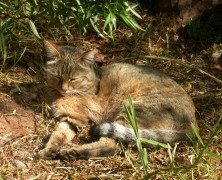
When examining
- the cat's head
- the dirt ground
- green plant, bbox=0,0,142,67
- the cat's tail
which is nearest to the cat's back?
the cat's head

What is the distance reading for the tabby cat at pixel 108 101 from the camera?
436 centimetres

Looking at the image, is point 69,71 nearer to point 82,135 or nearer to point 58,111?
point 58,111

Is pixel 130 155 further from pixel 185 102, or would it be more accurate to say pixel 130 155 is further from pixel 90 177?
pixel 185 102

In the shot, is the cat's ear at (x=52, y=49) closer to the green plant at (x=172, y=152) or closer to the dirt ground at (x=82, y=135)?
the dirt ground at (x=82, y=135)

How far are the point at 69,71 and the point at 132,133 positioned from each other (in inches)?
40.5

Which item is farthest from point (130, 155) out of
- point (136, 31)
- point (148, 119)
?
point (136, 31)

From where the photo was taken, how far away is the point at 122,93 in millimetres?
4863

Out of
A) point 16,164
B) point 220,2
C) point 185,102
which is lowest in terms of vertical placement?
point 16,164

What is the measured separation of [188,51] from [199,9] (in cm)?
60

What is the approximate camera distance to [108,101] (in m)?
4.89

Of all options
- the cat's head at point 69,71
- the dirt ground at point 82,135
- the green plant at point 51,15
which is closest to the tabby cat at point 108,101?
the cat's head at point 69,71

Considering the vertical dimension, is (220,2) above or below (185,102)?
above

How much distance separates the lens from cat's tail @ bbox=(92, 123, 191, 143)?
4254mm

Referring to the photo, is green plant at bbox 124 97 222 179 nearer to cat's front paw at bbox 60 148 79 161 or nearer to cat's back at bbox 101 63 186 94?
cat's front paw at bbox 60 148 79 161
